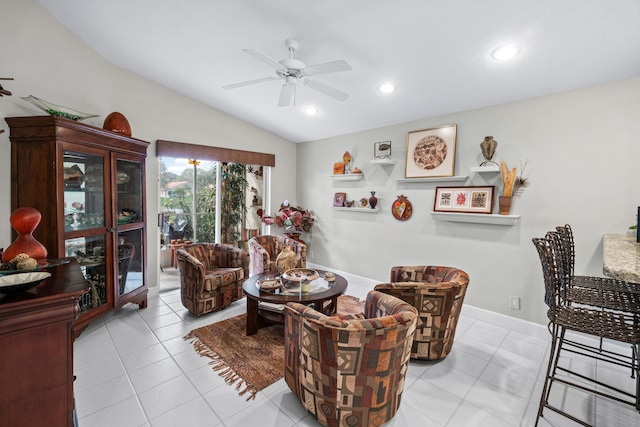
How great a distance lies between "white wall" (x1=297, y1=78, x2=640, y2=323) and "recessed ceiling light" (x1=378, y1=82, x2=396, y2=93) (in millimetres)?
819

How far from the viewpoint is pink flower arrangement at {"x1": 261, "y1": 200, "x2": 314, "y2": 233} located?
482cm

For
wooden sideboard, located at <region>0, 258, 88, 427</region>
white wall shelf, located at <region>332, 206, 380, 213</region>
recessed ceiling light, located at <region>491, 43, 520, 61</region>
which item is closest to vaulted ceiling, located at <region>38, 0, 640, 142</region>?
recessed ceiling light, located at <region>491, 43, 520, 61</region>

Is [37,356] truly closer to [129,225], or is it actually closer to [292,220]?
[129,225]

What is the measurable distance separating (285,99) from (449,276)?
2.17 metres

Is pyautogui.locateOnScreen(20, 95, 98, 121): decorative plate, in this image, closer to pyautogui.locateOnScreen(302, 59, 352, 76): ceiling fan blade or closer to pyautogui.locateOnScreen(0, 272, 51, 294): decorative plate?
pyautogui.locateOnScreen(0, 272, 51, 294): decorative plate

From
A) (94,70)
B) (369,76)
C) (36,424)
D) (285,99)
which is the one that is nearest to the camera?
(36,424)

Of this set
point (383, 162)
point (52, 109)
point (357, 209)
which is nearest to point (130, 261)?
point (52, 109)

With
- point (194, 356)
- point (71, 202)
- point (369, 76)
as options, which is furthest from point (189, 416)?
point (369, 76)

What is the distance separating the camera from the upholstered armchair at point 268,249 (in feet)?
12.8

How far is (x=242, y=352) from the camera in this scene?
2.51 meters

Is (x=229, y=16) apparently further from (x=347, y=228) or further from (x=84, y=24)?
(x=347, y=228)

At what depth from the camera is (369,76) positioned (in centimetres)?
283

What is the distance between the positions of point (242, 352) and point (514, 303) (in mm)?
2807

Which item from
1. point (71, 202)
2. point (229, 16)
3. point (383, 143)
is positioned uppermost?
point (229, 16)
